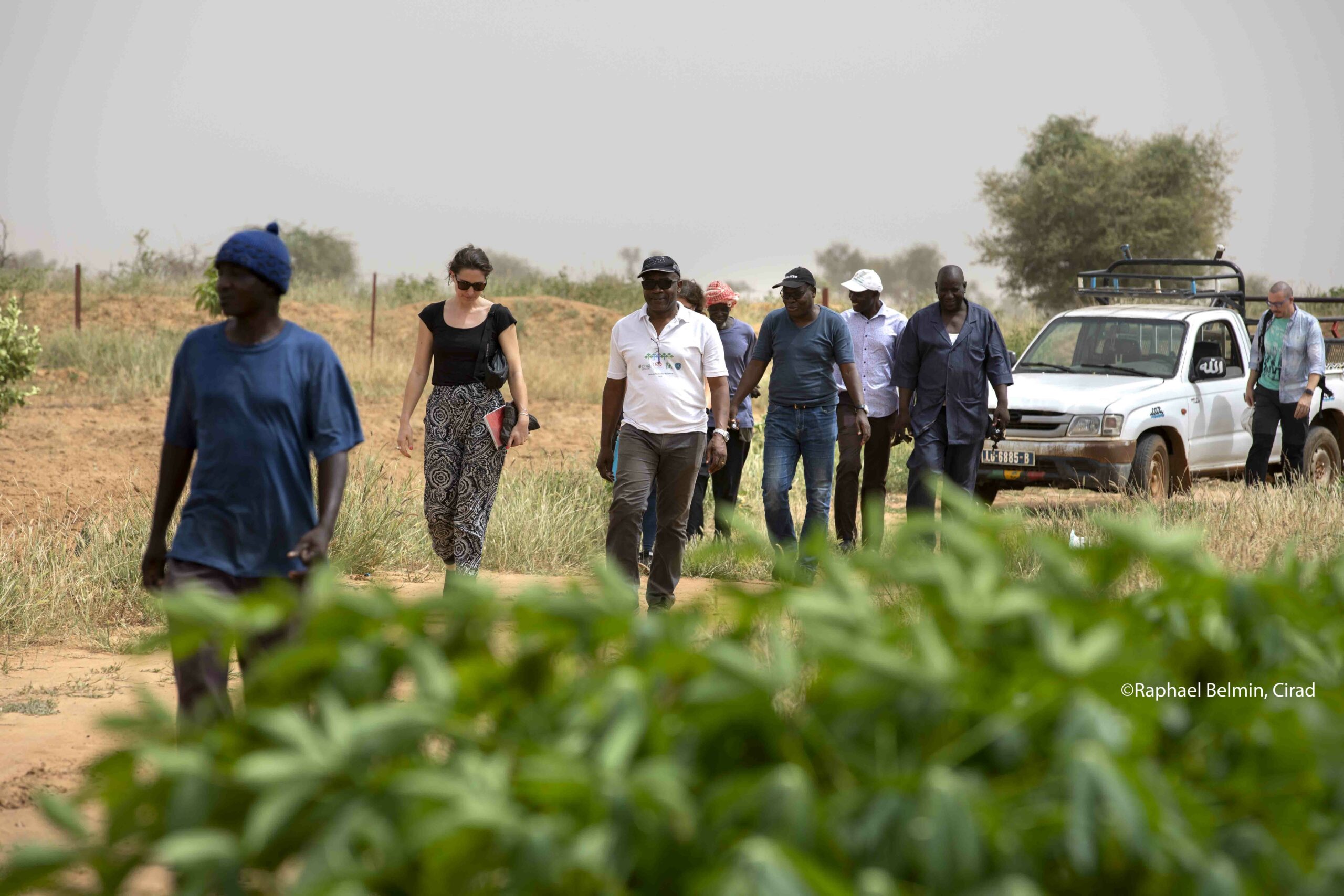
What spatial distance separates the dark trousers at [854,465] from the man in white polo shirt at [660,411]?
1846mm

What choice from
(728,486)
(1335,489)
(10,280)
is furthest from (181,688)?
(10,280)

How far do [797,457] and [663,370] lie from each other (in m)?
1.90

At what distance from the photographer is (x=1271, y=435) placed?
37.7ft

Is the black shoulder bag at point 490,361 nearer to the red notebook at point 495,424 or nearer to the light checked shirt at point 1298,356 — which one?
the red notebook at point 495,424

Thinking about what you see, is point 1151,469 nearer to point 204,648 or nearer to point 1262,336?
point 1262,336

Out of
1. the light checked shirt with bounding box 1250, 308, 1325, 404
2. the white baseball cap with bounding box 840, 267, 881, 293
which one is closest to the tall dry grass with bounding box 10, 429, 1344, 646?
the light checked shirt with bounding box 1250, 308, 1325, 404

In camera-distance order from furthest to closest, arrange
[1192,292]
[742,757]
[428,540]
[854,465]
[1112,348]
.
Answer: [1192,292]
[1112,348]
[428,540]
[854,465]
[742,757]

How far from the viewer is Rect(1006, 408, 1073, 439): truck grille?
1123 cm

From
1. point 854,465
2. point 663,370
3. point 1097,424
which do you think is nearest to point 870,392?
point 854,465

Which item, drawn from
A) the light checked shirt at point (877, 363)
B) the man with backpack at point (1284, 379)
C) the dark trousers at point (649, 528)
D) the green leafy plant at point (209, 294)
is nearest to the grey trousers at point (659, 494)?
the dark trousers at point (649, 528)

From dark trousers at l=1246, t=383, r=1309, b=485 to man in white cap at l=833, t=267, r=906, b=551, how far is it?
380 cm

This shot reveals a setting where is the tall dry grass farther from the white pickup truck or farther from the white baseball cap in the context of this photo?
the white baseball cap

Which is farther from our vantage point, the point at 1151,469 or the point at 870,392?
the point at 1151,469

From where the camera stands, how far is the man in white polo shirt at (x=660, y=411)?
22.5ft
